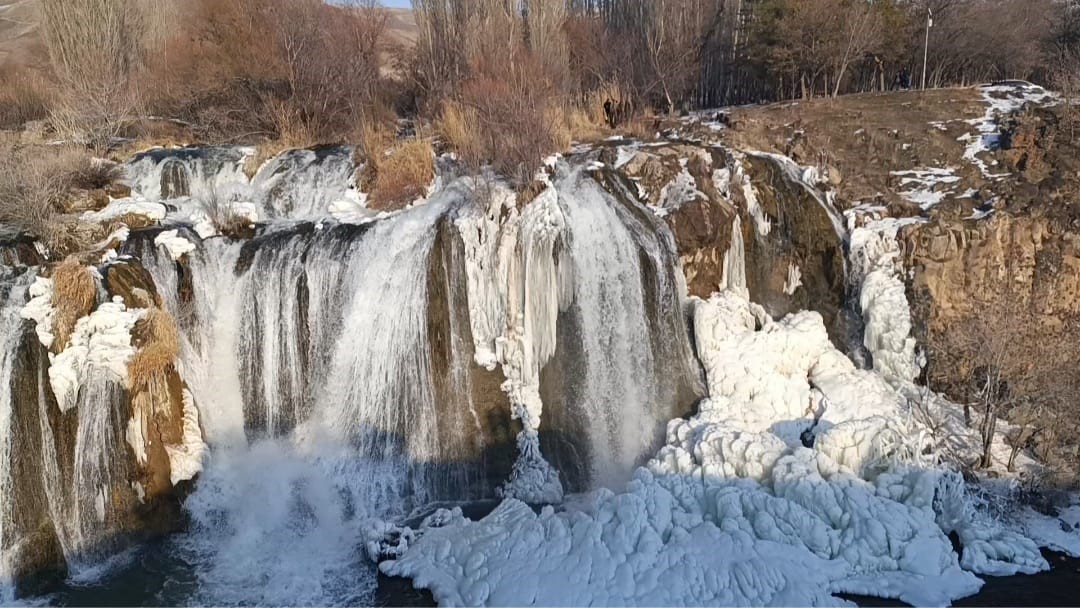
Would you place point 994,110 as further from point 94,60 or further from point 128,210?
point 94,60

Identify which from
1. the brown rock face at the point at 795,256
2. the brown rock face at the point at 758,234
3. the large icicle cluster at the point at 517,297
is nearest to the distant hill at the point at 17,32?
the large icicle cluster at the point at 517,297

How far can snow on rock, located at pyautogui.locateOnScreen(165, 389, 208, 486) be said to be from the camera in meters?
9.60

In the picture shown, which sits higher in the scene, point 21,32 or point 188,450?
point 21,32

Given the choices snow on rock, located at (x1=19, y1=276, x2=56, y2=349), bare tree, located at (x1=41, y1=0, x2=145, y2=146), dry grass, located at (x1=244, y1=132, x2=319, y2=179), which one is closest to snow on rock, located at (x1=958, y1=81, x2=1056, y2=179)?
dry grass, located at (x1=244, y1=132, x2=319, y2=179)

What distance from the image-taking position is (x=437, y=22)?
19.0 meters

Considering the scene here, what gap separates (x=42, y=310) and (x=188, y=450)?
8.12 feet

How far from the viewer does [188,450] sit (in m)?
9.76

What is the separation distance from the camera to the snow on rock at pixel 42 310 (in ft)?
30.2

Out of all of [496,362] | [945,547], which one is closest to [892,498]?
[945,547]

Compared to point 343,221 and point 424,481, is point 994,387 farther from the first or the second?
point 343,221

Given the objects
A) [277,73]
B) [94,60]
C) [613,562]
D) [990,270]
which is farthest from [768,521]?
[94,60]

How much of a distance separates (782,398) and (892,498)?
86.6 inches

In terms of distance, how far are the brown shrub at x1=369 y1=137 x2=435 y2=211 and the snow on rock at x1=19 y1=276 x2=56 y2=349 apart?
4.93 meters

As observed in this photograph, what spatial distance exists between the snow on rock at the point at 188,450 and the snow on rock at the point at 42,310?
1.74 meters
